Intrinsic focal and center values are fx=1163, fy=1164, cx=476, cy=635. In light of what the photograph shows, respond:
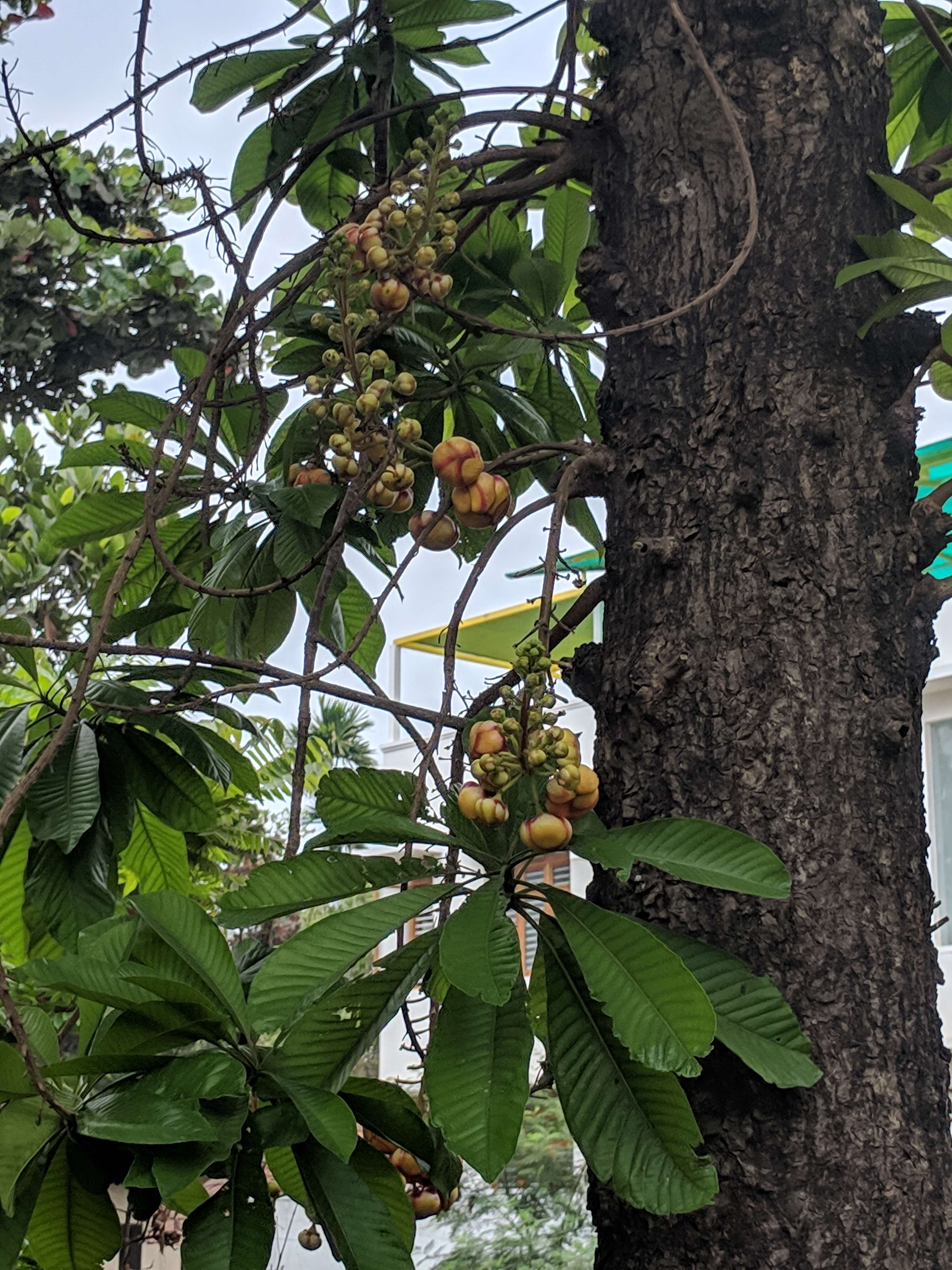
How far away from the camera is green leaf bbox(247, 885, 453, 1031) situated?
62cm

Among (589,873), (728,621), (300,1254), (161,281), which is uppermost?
(161,281)

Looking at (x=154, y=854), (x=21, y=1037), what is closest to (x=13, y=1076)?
(x=21, y=1037)

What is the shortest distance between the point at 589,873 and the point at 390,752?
2.24m

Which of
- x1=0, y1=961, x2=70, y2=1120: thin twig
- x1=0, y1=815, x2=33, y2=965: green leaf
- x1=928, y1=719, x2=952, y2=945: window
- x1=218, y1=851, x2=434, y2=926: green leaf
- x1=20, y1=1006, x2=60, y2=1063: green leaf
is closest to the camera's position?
x1=0, y1=961, x2=70, y2=1120: thin twig

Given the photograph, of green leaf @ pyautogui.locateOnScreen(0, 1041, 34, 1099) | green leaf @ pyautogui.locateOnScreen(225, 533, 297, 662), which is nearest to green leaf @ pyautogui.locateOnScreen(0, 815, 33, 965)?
green leaf @ pyautogui.locateOnScreen(225, 533, 297, 662)

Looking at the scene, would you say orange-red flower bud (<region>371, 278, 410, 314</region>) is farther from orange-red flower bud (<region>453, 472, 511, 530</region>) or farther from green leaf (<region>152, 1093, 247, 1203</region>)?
green leaf (<region>152, 1093, 247, 1203</region>)

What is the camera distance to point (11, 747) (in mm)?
1029

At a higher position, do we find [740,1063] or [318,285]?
[318,285]

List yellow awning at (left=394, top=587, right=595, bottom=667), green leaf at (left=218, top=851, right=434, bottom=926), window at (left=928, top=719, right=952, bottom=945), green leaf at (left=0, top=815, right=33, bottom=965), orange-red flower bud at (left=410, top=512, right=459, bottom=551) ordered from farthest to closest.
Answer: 1. window at (left=928, top=719, right=952, bottom=945)
2. yellow awning at (left=394, top=587, right=595, bottom=667)
3. green leaf at (left=0, top=815, right=33, bottom=965)
4. orange-red flower bud at (left=410, top=512, right=459, bottom=551)
5. green leaf at (left=218, top=851, right=434, bottom=926)

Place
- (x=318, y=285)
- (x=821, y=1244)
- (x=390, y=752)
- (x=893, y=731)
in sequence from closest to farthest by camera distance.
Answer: (x=821, y=1244)
(x=893, y=731)
(x=318, y=285)
(x=390, y=752)

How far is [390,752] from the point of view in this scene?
7980 mm

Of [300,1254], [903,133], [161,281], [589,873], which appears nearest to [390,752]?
[589,873]

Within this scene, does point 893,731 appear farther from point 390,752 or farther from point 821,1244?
point 390,752

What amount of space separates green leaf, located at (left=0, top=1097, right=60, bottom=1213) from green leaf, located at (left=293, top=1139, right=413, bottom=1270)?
0.48 ft
